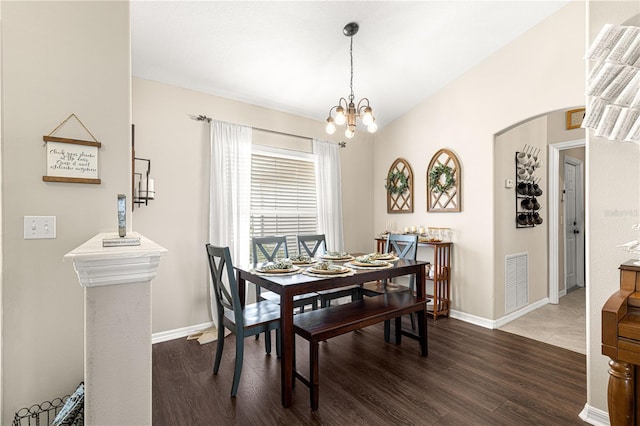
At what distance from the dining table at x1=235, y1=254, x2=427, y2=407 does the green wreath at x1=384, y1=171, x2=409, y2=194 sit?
176 cm

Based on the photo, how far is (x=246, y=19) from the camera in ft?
8.11

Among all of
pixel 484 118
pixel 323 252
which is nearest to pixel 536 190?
pixel 484 118

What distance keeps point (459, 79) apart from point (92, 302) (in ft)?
13.6

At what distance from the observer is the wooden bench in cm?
201

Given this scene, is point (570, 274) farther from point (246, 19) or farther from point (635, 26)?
point (246, 19)

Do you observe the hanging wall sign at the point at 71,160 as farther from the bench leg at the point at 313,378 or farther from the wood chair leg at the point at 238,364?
the bench leg at the point at 313,378

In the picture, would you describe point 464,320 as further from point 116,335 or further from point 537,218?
point 116,335

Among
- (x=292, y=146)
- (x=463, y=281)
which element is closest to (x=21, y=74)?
(x=292, y=146)

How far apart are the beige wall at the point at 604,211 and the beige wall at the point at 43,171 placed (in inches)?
111

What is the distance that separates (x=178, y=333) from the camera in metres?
3.15

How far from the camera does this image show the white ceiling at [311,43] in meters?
2.45

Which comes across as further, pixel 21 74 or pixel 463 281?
pixel 463 281

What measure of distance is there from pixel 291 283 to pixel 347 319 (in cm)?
56

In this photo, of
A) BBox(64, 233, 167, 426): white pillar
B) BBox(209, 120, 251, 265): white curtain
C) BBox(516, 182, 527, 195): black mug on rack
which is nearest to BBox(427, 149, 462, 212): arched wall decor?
BBox(516, 182, 527, 195): black mug on rack
